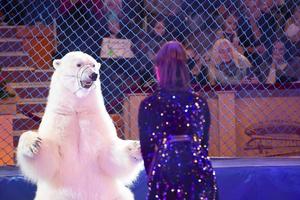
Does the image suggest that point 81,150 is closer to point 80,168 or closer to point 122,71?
point 80,168

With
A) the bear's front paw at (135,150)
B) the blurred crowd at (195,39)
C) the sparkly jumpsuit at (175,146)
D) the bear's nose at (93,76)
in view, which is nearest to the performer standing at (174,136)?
the sparkly jumpsuit at (175,146)

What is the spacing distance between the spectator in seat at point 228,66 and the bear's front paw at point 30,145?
6.19 feet

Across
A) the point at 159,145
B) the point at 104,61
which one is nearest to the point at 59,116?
the point at 159,145

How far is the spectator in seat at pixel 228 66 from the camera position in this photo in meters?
4.32

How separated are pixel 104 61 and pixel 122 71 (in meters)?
0.18

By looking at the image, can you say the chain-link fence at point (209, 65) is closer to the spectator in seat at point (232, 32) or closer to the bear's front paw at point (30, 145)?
the spectator in seat at point (232, 32)

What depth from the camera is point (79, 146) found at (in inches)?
110

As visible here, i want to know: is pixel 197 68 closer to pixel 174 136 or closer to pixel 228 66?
pixel 228 66

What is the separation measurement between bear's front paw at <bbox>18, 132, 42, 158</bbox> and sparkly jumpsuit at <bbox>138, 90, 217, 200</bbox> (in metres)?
0.44

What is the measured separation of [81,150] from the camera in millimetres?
2789

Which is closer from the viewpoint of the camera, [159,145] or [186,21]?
[159,145]

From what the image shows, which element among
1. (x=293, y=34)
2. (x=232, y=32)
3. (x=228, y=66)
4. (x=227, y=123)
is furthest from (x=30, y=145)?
(x=293, y=34)

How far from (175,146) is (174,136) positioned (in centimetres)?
4

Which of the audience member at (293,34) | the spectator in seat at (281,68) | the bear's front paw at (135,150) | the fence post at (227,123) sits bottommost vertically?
the fence post at (227,123)
